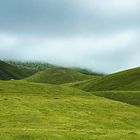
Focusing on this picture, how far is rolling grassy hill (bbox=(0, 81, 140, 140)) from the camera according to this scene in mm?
51031

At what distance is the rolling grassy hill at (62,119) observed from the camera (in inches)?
2009

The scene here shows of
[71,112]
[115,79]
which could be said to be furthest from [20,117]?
[115,79]

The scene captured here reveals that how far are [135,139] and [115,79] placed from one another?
122485 millimetres

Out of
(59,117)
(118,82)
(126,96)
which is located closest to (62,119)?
(59,117)

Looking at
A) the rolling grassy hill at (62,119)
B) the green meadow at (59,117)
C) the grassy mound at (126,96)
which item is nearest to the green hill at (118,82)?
the grassy mound at (126,96)

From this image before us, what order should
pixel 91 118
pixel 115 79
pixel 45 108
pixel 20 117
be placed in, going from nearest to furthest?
pixel 20 117, pixel 91 118, pixel 45 108, pixel 115 79

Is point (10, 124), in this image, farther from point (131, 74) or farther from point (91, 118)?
point (131, 74)

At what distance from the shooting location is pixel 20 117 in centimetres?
6638

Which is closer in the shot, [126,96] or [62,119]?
[62,119]

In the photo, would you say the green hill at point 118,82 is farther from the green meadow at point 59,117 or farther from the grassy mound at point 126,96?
the green meadow at point 59,117

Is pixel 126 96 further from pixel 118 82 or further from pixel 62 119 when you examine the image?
pixel 118 82

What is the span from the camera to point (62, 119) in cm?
6781

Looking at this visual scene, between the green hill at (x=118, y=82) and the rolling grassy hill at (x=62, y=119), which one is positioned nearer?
the rolling grassy hill at (x=62, y=119)

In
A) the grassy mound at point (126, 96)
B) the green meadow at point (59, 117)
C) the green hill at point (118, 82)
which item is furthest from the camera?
the green hill at point (118, 82)
